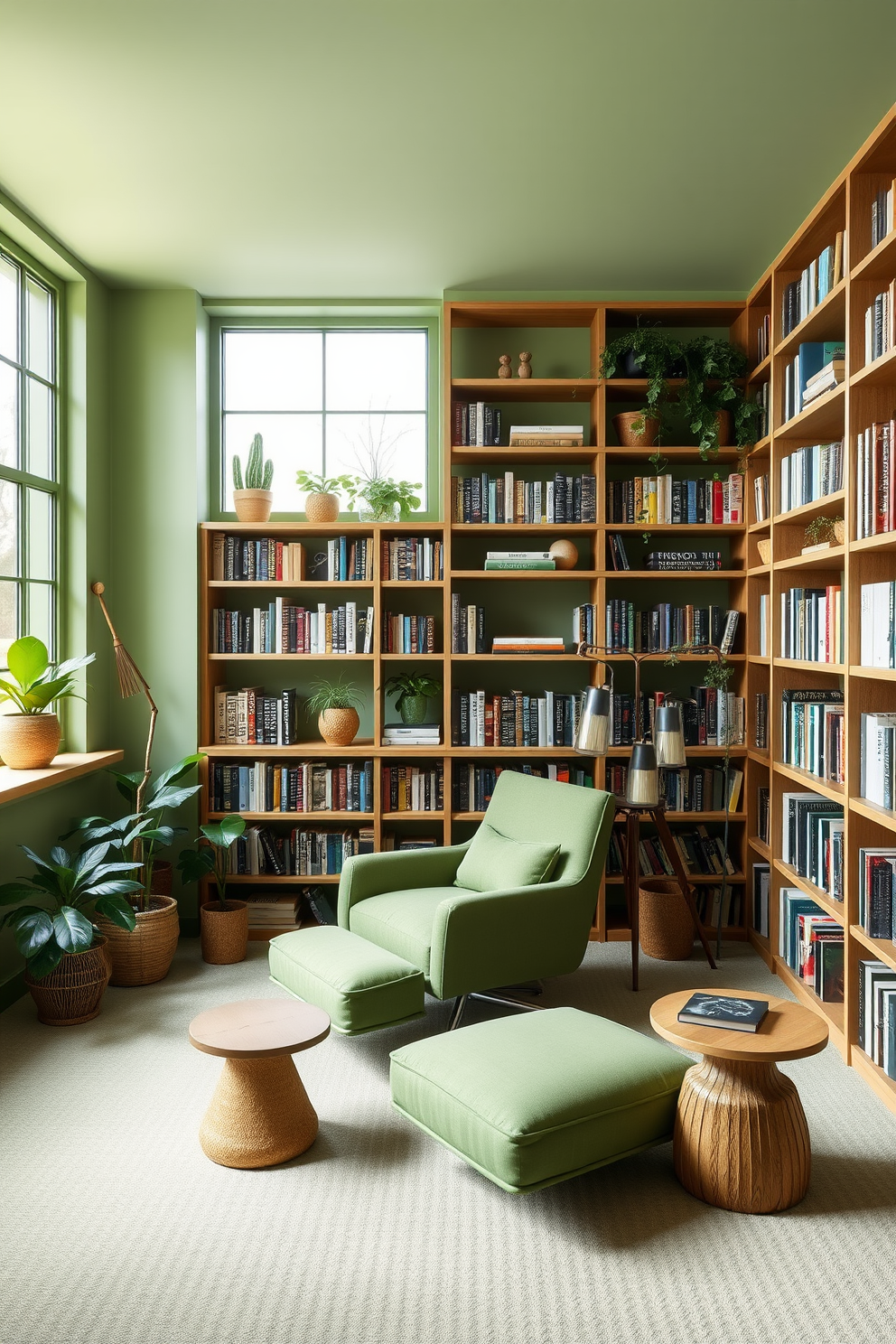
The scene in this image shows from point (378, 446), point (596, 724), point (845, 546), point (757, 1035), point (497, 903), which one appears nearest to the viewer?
point (757, 1035)

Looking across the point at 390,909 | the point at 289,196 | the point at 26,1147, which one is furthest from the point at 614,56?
the point at 26,1147

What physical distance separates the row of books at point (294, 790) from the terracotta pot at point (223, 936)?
1.79 ft

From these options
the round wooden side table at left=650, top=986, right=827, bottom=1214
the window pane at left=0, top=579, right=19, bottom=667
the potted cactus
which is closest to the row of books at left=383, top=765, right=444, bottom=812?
the potted cactus

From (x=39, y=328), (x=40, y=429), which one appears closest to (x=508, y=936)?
(x=40, y=429)

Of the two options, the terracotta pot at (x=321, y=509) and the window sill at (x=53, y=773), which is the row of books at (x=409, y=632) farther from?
the window sill at (x=53, y=773)

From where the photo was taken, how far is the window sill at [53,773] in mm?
3391

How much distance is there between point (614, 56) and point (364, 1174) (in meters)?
3.18

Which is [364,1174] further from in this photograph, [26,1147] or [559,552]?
[559,552]

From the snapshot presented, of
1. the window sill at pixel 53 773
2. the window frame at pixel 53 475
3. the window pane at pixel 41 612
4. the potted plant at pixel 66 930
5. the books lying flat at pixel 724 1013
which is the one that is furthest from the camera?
the window pane at pixel 41 612

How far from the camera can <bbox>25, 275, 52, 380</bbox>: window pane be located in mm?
4094

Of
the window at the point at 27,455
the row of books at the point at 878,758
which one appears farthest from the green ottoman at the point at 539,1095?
the window at the point at 27,455

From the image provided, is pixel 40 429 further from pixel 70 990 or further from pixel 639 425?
pixel 639 425

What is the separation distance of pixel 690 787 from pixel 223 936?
2254 mm

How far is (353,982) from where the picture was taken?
3.01 metres
